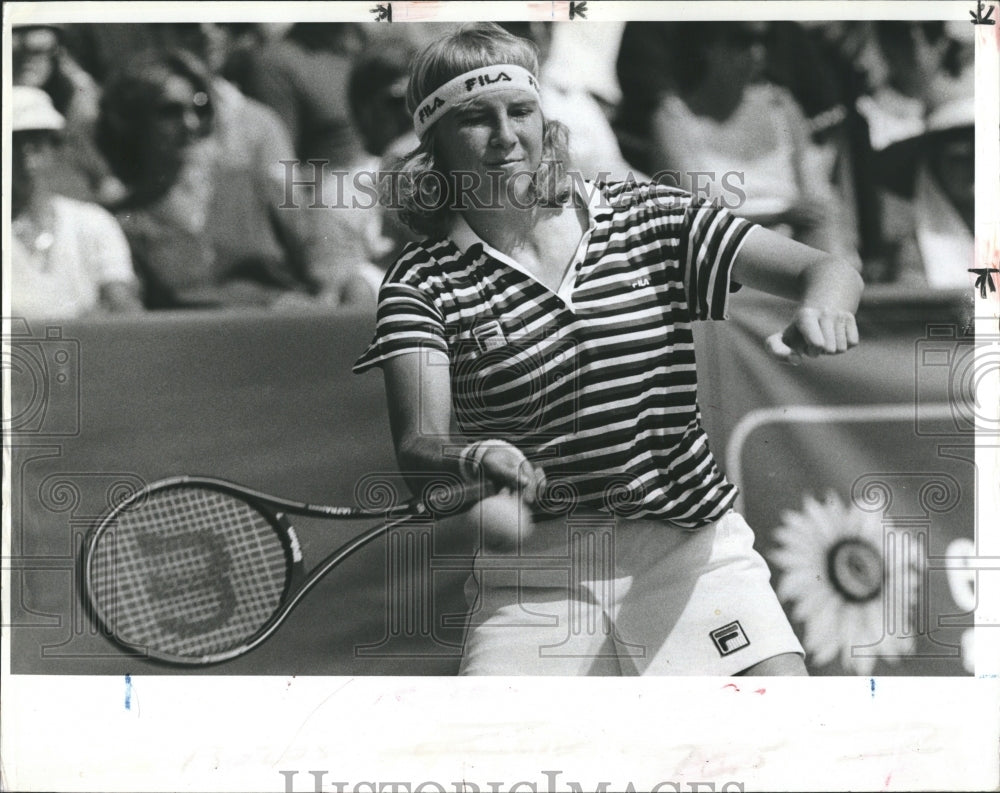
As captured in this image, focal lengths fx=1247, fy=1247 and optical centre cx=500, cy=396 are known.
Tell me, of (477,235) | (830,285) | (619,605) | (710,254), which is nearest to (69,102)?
(477,235)

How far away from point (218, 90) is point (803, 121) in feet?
5.36

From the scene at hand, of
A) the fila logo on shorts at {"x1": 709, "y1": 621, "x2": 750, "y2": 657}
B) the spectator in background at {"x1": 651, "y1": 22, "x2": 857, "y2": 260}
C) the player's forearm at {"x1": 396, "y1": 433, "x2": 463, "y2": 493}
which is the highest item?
the spectator in background at {"x1": 651, "y1": 22, "x2": 857, "y2": 260}

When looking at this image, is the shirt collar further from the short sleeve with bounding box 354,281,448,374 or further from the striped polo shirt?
Answer: the short sleeve with bounding box 354,281,448,374

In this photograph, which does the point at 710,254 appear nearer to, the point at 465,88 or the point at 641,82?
the point at 641,82

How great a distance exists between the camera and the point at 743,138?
11.4 feet

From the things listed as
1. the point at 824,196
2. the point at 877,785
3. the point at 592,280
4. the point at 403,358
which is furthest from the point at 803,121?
the point at 877,785

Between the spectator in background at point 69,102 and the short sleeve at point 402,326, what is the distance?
809mm

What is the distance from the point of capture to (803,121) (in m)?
3.49

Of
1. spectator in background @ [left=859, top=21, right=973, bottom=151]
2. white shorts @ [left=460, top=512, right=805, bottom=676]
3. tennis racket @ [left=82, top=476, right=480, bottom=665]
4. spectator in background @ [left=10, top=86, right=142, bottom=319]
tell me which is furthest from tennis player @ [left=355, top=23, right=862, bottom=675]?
spectator in background @ [left=10, top=86, right=142, bottom=319]

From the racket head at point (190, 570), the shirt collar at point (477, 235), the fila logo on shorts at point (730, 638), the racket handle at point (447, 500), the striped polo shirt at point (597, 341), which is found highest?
the shirt collar at point (477, 235)

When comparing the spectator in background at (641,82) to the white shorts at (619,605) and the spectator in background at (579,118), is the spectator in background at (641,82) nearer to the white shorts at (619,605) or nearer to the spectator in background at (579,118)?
the spectator in background at (579,118)

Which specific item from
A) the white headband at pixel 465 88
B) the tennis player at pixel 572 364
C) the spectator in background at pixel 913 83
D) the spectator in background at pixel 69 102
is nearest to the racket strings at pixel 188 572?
the tennis player at pixel 572 364

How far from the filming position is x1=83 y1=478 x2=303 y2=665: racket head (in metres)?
3.43

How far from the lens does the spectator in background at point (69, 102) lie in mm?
3463
